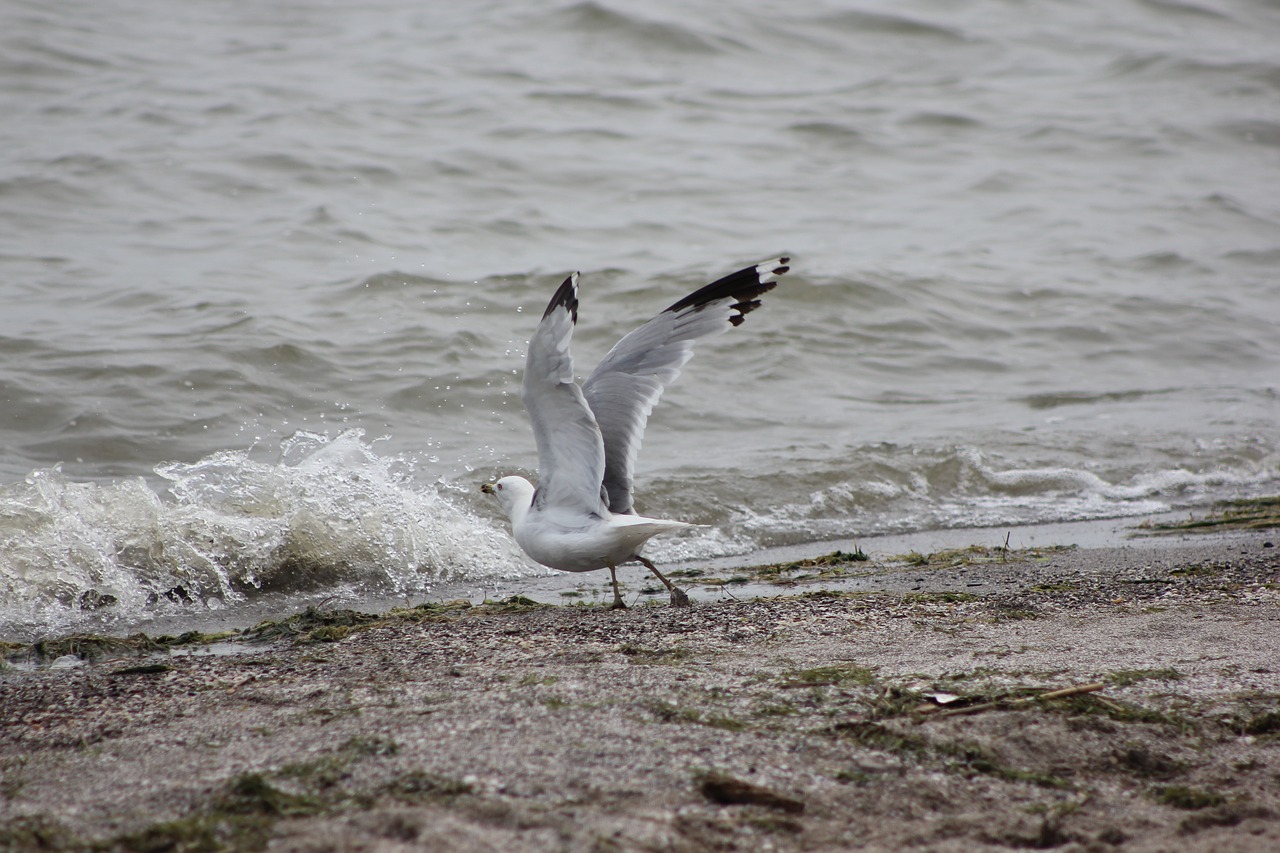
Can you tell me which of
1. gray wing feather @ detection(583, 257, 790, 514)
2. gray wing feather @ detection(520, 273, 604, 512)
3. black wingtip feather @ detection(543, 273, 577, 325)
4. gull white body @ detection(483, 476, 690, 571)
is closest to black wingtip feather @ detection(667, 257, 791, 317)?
gray wing feather @ detection(583, 257, 790, 514)

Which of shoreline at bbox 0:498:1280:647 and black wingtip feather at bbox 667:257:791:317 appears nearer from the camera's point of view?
black wingtip feather at bbox 667:257:791:317

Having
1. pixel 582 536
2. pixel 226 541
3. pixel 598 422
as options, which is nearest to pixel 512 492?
pixel 598 422

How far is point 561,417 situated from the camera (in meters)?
4.93

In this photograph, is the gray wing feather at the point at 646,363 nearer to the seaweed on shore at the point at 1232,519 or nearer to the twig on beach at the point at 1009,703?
the twig on beach at the point at 1009,703

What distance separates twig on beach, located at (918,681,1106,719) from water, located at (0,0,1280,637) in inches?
125

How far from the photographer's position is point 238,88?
54.1ft

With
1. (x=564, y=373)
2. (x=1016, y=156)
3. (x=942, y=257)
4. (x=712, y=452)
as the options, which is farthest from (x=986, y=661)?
(x=1016, y=156)

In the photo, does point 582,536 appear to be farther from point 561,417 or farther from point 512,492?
point 512,492

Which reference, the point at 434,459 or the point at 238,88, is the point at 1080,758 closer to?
the point at 434,459

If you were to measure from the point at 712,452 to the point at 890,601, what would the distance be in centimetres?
353

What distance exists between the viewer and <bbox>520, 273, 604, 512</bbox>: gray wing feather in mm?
4723

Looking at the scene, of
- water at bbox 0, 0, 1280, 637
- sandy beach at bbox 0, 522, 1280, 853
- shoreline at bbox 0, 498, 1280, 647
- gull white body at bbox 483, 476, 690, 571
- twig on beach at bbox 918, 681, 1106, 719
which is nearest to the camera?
sandy beach at bbox 0, 522, 1280, 853

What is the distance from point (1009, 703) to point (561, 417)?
217 centimetres

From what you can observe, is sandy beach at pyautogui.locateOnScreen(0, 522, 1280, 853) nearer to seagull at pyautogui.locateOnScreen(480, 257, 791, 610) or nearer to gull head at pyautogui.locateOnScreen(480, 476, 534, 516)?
seagull at pyautogui.locateOnScreen(480, 257, 791, 610)
